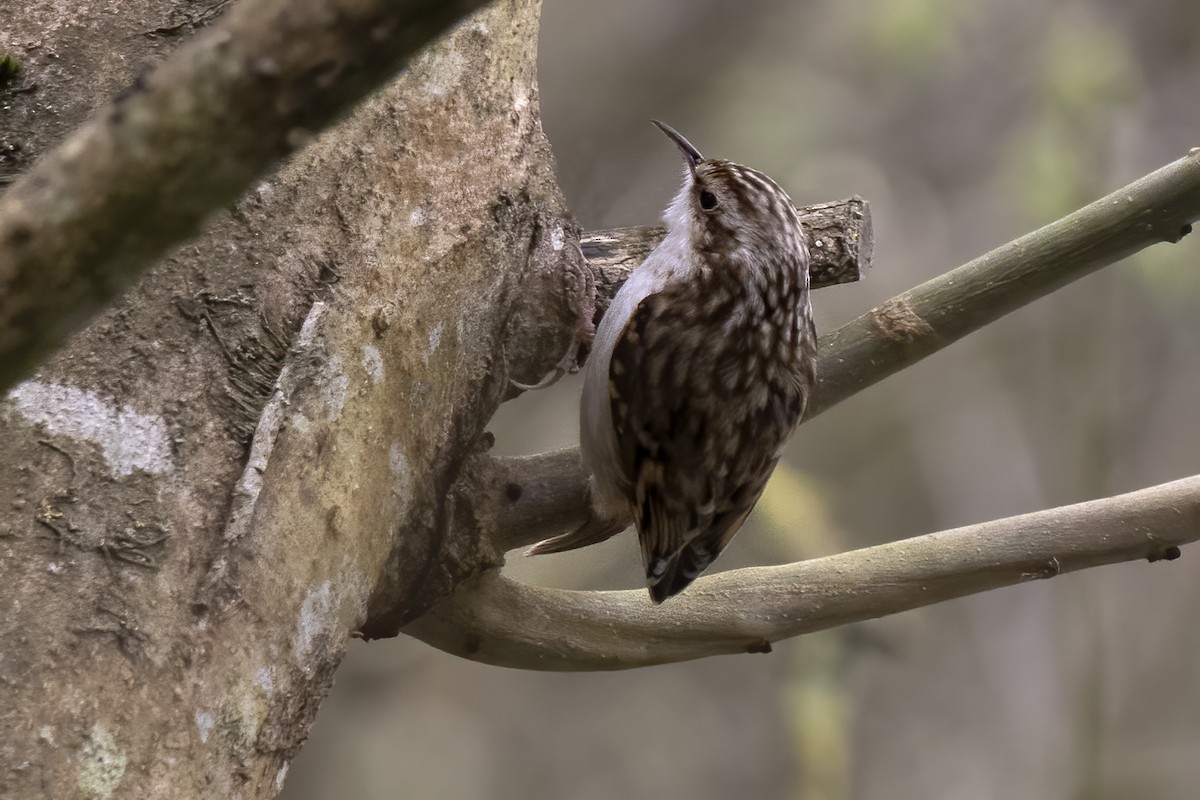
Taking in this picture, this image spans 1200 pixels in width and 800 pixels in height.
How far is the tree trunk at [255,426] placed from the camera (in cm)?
128

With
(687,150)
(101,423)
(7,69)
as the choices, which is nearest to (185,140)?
(101,423)

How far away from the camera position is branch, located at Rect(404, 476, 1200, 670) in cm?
231

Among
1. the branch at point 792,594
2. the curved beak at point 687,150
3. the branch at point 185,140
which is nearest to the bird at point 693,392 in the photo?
the branch at point 792,594

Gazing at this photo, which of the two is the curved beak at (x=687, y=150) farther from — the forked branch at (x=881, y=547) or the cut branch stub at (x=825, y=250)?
the forked branch at (x=881, y=547)

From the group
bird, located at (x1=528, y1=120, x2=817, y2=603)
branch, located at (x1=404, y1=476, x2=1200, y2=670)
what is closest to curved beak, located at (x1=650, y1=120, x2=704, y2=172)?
bird, located at (x1=528, y1=120, x2=817, y2=603)

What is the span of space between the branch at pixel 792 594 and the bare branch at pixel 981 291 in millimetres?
216

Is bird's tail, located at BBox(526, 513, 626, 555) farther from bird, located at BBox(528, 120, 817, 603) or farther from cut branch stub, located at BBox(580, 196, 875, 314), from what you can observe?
cut branch stub, located at BBox(580, 196, 875, 314)

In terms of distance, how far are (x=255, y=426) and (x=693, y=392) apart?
117 cm

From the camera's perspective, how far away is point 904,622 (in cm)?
440

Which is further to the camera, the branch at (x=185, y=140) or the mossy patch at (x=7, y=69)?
the mossy patch at (x=7, y=69)

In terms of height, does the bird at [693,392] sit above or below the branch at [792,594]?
above

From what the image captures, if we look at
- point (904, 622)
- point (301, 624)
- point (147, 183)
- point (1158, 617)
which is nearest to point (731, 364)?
point (301, 624)

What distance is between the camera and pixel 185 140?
0.71 meters

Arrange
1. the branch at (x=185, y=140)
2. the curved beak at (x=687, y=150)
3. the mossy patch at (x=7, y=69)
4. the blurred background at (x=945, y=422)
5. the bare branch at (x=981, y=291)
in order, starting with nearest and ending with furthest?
the branch at (x=185, y=140) → the mossy patch at (x=7, y=69) → the bare branch at (x=981, y=291) → the curved beak at (x=687, y=150) → the blurred background at (x=945, y=422)
